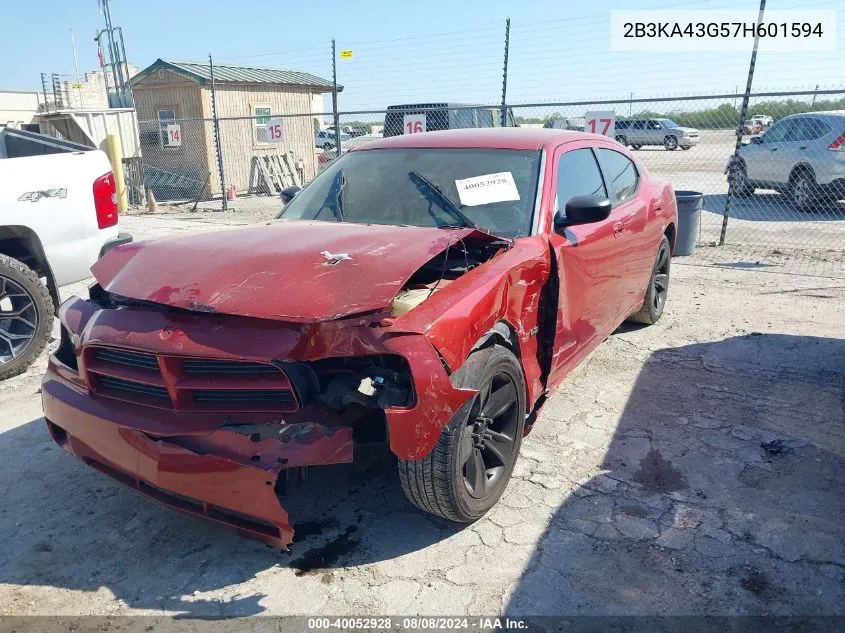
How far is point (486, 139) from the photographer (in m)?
4.06

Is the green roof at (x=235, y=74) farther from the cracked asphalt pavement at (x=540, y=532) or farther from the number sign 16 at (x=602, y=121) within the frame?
the cracked asphalt pavement at (x=540, y=532)

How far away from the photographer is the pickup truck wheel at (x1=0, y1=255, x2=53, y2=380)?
472 centimetres

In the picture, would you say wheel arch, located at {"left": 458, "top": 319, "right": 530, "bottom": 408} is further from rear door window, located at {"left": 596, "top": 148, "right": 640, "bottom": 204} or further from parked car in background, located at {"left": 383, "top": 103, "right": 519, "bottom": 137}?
parked car in background, located at {"left": 383, "top": 103, "right": 519, "bottom": 137}

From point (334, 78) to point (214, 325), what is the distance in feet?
32.0

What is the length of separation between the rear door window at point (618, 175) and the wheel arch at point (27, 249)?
A: 411 cm

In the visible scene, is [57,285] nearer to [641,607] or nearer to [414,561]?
[414,561]

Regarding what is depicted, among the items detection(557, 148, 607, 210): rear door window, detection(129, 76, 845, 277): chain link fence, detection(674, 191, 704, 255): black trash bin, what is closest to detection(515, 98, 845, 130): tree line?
detection(129, 76, 845, 277): chain link fence

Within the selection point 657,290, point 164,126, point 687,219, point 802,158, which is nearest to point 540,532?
point 657,290

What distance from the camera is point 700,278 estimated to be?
7543 millimetres

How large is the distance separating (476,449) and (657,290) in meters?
3.59

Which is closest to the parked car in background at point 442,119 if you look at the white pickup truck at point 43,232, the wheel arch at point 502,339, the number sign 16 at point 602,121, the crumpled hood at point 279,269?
the number sign 16 at point 602,121

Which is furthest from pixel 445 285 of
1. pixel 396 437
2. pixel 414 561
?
pixel 414 561

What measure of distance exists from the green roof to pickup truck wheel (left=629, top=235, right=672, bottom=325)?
15.5m

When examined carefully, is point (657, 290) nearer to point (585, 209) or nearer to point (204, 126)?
point (585, 209)
